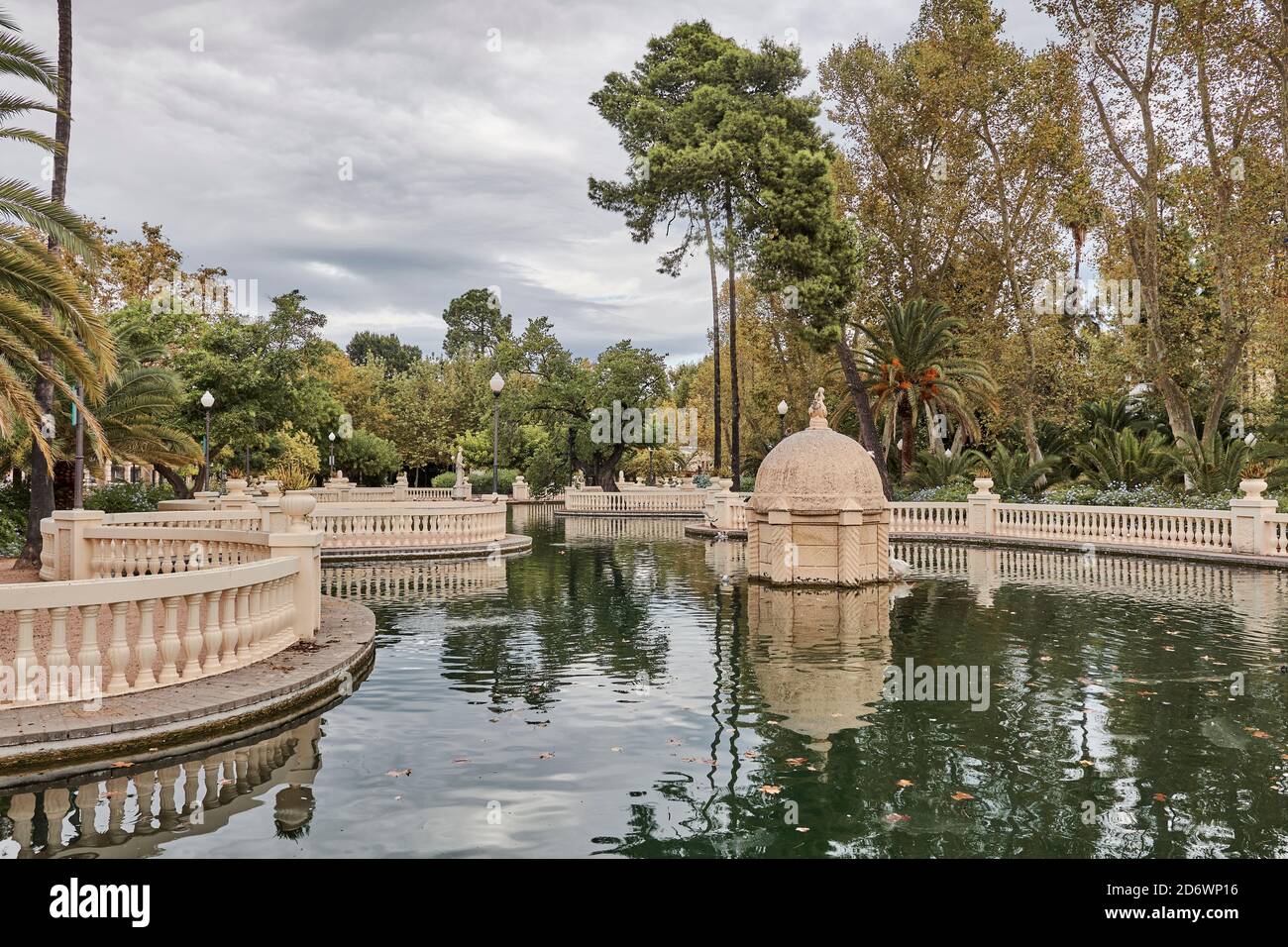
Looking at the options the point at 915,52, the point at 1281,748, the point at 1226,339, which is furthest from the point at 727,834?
the point at 915,52

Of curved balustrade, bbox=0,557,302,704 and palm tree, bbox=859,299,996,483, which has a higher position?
palm tree, bbox=859,299,996,483

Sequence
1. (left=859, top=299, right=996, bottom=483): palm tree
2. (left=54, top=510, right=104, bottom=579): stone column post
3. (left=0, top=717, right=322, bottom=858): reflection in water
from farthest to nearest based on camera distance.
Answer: (left=859, top=299, right=996, bottom=483): palm tree, (left=54, top=510, right=104, bottom=579): stone column post, (left=0, top=717, right=322, bottom=858): reflection in water

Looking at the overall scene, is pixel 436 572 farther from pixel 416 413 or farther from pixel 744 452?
pixel 416 413

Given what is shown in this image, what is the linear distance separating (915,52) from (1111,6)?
7814 mm

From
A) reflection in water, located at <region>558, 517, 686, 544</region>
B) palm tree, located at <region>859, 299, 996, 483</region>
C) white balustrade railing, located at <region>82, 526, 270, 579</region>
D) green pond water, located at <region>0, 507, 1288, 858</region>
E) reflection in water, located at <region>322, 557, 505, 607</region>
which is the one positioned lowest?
green pond water, located at <region>0, 507, 1288, 858</region>

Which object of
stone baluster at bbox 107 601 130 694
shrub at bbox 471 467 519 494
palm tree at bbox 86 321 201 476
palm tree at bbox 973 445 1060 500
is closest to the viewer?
stone baluster at bbox 107 601 130 694

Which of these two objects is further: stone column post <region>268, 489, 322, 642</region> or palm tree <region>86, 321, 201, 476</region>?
palm tree <region>86, 321, 201, 476</region>

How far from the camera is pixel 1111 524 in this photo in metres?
23.2

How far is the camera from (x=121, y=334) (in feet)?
77.0

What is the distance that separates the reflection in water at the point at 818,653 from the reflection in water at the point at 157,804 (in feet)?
13.0

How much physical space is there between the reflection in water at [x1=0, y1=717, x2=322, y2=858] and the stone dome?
1123 cm

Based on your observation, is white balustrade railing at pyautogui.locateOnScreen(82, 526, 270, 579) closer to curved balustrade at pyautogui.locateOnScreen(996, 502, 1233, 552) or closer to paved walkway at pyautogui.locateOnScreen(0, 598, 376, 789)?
paved walkway at pyautogui.locateOnScreen(0, 598, 376, 789)

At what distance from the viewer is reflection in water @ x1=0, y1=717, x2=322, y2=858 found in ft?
16.9

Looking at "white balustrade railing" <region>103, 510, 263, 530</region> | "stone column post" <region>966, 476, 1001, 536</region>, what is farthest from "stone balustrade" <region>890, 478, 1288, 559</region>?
"white balustrade railing" <region>103, 510, 263, 530</region>
